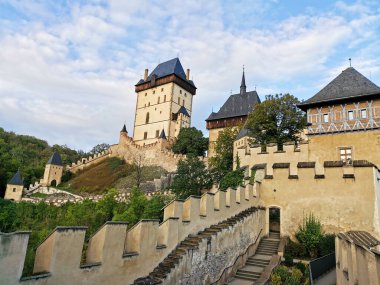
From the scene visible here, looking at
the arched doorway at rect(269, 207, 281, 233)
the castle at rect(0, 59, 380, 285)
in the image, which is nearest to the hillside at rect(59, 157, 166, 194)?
the arched doorway at rect(269, 207, 281, 233)

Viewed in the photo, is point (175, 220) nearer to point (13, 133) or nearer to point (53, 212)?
point (53, 212)

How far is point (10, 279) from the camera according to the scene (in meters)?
5.03

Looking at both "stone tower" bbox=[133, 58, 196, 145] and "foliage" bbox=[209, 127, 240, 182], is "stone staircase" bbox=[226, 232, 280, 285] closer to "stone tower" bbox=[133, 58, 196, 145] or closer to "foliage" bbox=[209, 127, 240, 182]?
"foliage" bbox=[209, 127, 240, 182]

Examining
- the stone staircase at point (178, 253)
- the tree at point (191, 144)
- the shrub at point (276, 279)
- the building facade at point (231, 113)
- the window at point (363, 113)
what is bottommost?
the shrub at point (276, 279)

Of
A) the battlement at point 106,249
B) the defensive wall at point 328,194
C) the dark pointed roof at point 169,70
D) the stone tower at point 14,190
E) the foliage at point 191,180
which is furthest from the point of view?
the dark pointed roof at point 169,70

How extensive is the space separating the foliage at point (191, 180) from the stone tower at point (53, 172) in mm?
30953

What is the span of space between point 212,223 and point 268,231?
5.66 m

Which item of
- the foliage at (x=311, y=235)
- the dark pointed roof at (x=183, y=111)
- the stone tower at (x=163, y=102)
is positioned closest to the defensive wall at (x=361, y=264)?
the foliage at (x=311, y=235)

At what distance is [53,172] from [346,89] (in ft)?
152

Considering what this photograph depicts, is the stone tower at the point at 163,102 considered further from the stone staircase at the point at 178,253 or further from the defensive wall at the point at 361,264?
the defensive wall at the point at 361,264

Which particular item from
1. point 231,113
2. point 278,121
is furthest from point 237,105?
point 278,121

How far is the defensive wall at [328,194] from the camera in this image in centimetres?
1406

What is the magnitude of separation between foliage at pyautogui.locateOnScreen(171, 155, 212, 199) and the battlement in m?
14.5

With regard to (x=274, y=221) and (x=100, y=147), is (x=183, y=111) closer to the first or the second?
(x=100, y=147)
